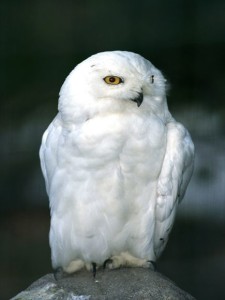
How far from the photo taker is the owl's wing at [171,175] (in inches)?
133

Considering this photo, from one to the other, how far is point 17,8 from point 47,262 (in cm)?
148

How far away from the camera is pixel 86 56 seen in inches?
195

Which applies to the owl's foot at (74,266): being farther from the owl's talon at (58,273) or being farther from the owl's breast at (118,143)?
the owl's breast at (118,143)

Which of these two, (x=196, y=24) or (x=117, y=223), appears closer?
(x=117, y=223)

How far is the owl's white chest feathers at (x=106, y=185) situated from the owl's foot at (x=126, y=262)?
35 millimetres

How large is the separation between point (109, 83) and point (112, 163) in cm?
30

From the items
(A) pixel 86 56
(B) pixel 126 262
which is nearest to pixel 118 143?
(B) pixel 126 262

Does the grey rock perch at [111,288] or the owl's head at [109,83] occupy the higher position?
the owl's head at [109,83]

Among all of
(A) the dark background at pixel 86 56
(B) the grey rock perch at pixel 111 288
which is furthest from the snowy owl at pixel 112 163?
(A) the dark background at pixel 86 56

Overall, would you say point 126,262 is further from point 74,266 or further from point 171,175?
point 171,175

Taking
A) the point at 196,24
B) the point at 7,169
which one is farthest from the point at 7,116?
the point at 196,24

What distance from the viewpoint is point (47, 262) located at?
5.27 meters

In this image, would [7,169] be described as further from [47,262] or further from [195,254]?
[195,254]

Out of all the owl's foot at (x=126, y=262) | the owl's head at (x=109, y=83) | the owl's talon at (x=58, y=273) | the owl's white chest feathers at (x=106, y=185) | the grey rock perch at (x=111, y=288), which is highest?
the owl's head at (x=109, y=83)
